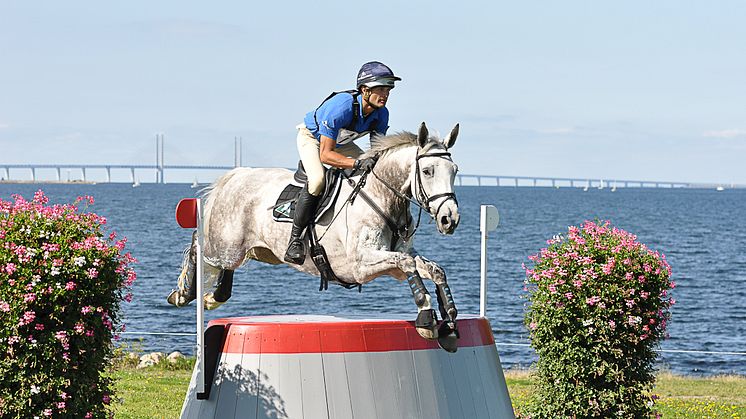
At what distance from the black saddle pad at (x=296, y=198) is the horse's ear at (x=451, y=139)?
0.99 meters

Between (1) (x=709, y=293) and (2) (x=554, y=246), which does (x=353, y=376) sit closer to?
(2) (x=554, y=246)

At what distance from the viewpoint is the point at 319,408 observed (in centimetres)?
790

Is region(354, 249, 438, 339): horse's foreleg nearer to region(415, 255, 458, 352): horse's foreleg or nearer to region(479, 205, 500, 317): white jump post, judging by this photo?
region(415, 255, 458, 352): horse's foreleg

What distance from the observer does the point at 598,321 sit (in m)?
11.0

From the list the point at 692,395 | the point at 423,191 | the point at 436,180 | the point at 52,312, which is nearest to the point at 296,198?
the point at 423,191

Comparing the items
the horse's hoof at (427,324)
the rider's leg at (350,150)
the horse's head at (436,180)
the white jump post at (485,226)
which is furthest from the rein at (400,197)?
the white jump post at (485,226)

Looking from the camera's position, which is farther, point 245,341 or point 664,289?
point 664,289

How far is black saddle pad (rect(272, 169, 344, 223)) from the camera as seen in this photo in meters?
8.63

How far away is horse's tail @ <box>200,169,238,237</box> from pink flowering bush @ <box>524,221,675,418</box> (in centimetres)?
348

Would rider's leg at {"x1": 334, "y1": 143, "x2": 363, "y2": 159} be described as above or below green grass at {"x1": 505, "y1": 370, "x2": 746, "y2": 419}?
above

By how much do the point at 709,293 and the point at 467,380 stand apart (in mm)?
38458

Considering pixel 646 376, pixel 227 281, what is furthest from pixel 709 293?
pixel 227 281

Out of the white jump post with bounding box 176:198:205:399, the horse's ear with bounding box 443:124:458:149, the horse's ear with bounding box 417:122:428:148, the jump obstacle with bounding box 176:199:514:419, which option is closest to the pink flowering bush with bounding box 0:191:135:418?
the white jump post with bounding box 176:198:205:399

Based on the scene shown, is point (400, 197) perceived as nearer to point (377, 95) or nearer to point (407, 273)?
point (407, 273)
